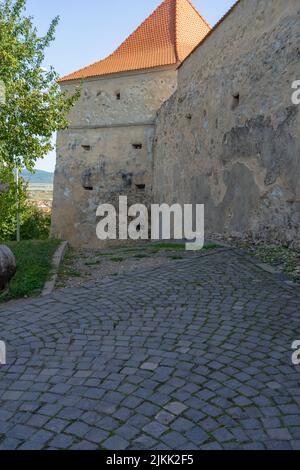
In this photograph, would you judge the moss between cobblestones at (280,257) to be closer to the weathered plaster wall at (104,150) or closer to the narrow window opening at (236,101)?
the narrow window opening at (236,101)

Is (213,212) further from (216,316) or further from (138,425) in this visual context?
(138,425)

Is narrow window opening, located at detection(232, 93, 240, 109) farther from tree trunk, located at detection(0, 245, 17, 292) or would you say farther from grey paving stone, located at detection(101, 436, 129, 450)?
grey paving stone, located at detection(101, 436, 129, 450)

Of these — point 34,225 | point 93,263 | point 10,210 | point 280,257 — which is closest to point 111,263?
point 93,263

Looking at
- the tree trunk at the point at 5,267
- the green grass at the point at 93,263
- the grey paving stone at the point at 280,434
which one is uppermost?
the tree trunk at the point at 5,267

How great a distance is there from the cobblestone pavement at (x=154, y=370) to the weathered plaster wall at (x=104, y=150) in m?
13.2

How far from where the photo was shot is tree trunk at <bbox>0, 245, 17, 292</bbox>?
17.3ft

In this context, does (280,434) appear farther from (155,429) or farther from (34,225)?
(34,225)

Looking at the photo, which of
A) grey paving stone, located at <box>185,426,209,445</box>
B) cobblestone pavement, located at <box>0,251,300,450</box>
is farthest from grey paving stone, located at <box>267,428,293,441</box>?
grey paving stone, located at <box>185,426,209,445</box>

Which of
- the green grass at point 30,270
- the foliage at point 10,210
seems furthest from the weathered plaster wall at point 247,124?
the foliage at point 10,210

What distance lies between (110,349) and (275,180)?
5250mm

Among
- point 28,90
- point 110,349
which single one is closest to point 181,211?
point 28,90

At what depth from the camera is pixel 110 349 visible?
3.34m

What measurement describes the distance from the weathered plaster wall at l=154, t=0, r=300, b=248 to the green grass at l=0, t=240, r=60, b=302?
4.31m

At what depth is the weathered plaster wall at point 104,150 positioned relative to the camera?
56.0ft
